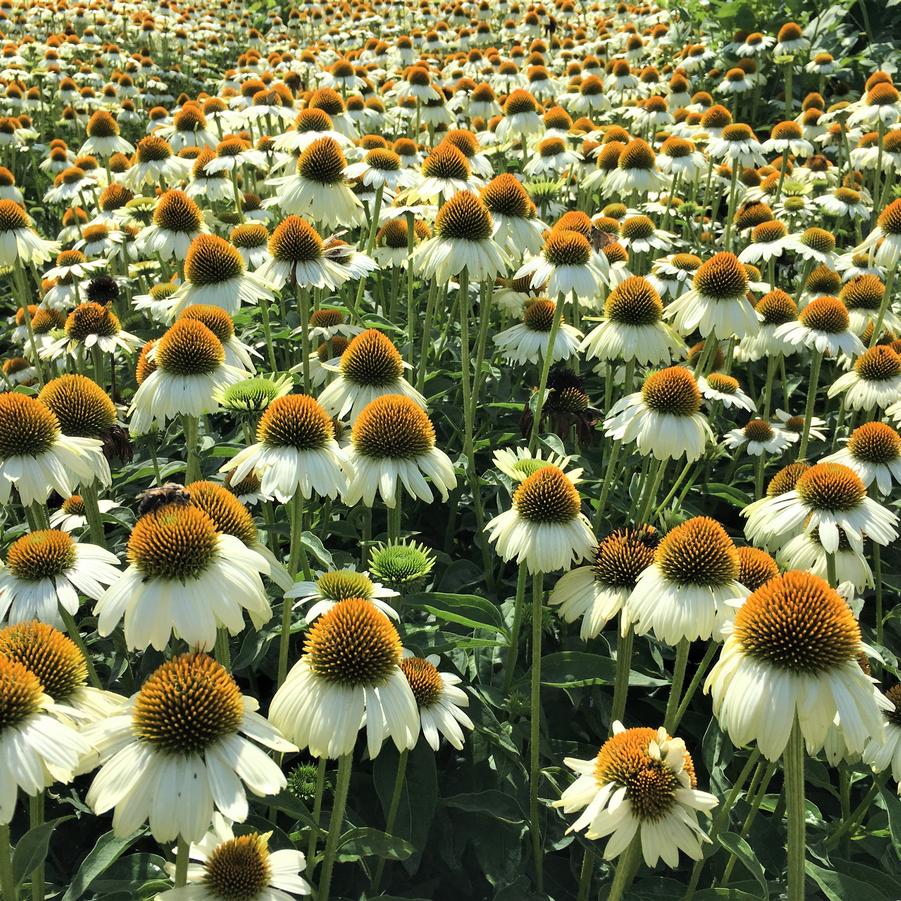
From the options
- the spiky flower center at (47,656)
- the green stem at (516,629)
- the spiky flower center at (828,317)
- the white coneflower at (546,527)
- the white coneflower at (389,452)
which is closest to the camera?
the spiky flower center at (47,656)

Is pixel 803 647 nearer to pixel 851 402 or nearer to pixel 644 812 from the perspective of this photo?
pixel 644 812

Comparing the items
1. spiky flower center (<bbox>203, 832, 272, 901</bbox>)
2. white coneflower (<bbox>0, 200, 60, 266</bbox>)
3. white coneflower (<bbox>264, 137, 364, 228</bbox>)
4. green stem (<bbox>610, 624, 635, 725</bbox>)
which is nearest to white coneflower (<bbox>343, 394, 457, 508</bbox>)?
green stem (<bbox>610, 624, 635, 725</bbox>)

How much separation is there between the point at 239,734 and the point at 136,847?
1067 mm

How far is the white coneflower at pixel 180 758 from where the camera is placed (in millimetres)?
1374

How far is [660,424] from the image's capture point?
2.76 metres

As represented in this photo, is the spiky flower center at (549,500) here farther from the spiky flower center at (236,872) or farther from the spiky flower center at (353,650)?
the spiky flower center at (236,872)

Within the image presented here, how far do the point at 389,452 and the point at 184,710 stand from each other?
42.9 inches

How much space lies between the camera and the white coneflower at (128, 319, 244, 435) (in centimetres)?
256

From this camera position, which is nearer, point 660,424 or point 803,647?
point 803,647

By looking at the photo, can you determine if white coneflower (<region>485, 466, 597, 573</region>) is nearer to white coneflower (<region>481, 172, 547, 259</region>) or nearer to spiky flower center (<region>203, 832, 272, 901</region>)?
spiky flower center (<region>203, 832, 272, 901</region>)

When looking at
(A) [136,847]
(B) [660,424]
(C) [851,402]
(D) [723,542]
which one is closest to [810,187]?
(C) [851,402]

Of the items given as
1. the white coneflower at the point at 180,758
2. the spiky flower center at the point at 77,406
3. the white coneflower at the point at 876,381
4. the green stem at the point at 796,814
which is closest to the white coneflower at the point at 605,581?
the green stem at the point at 796,814

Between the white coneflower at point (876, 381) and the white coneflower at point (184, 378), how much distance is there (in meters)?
2.61

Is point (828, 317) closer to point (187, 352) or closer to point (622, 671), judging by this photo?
point (622, 671)
